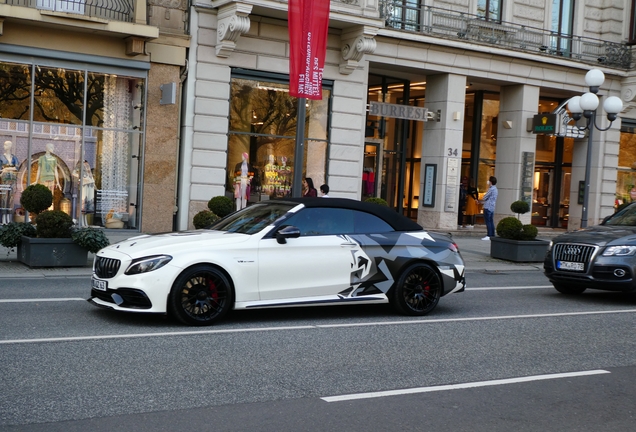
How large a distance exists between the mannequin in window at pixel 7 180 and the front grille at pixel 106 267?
1143 cm

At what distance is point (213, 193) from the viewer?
22219 millimetres

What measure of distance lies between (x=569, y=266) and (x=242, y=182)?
37.4ft

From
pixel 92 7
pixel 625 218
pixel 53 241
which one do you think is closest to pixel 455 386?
pixel 625 218

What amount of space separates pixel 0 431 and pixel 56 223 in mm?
9785

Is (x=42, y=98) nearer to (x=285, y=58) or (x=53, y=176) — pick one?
(x=53, y=176)

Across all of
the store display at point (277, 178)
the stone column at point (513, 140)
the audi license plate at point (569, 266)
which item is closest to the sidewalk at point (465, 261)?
the stone column at point (513, 140)

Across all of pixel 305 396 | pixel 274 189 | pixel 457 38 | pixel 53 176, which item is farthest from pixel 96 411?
pixel 457 38

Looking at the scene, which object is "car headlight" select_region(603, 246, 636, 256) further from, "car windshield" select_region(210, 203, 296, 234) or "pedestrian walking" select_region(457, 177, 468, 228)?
"pedestrian walking" select_region(457, 177, 468, 228)

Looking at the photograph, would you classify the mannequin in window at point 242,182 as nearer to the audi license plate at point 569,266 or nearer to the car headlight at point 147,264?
the audi license plate at point 569,266

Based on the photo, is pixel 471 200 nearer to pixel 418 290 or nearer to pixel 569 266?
pixel 569 266

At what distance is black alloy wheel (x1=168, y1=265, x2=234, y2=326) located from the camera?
30.3 ft

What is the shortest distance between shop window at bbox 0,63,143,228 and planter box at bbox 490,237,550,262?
9110mm

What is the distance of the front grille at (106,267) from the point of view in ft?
30.6

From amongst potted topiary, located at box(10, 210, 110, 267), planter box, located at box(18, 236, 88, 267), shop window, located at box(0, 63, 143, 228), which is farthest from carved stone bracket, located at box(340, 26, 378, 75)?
planter box, located at box(18, 236, 88, 267)
